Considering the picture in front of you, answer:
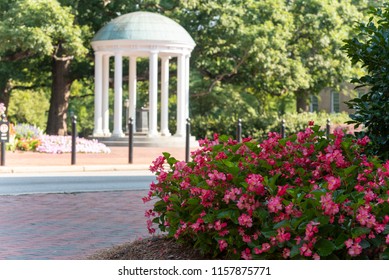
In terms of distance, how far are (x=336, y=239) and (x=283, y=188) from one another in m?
0.60

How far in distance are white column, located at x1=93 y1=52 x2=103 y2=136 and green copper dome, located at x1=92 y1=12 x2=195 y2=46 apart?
95cm

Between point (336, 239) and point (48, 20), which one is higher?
point (48, 20)

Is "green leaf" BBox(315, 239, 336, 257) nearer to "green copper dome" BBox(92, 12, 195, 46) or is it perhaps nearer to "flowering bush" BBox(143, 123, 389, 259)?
"flowering bush" BBox(143, 123, 389, 259)

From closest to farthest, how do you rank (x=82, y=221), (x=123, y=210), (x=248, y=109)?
1. (x=82, y=221)
2. (x=123, y=210)
3. (x=248, y=109)

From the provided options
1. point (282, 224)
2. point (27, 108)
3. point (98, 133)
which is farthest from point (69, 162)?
point (27, 108)

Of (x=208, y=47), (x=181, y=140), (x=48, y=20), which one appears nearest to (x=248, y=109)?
(x=208, y=47)

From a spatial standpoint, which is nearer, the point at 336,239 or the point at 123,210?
the point at 336,239

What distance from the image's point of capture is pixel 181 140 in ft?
116

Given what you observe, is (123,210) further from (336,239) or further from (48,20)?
(48,20)

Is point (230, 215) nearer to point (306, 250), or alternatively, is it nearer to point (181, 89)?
point (306, 250)

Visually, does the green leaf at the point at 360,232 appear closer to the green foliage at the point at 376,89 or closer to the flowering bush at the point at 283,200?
the flowering bush at the point at 283,200

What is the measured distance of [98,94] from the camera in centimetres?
3709

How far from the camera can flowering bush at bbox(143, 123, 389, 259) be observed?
6305mm

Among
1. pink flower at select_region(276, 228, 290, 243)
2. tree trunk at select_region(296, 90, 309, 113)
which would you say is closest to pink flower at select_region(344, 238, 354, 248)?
pink flower at select_region(276, 228, 290, 243)
